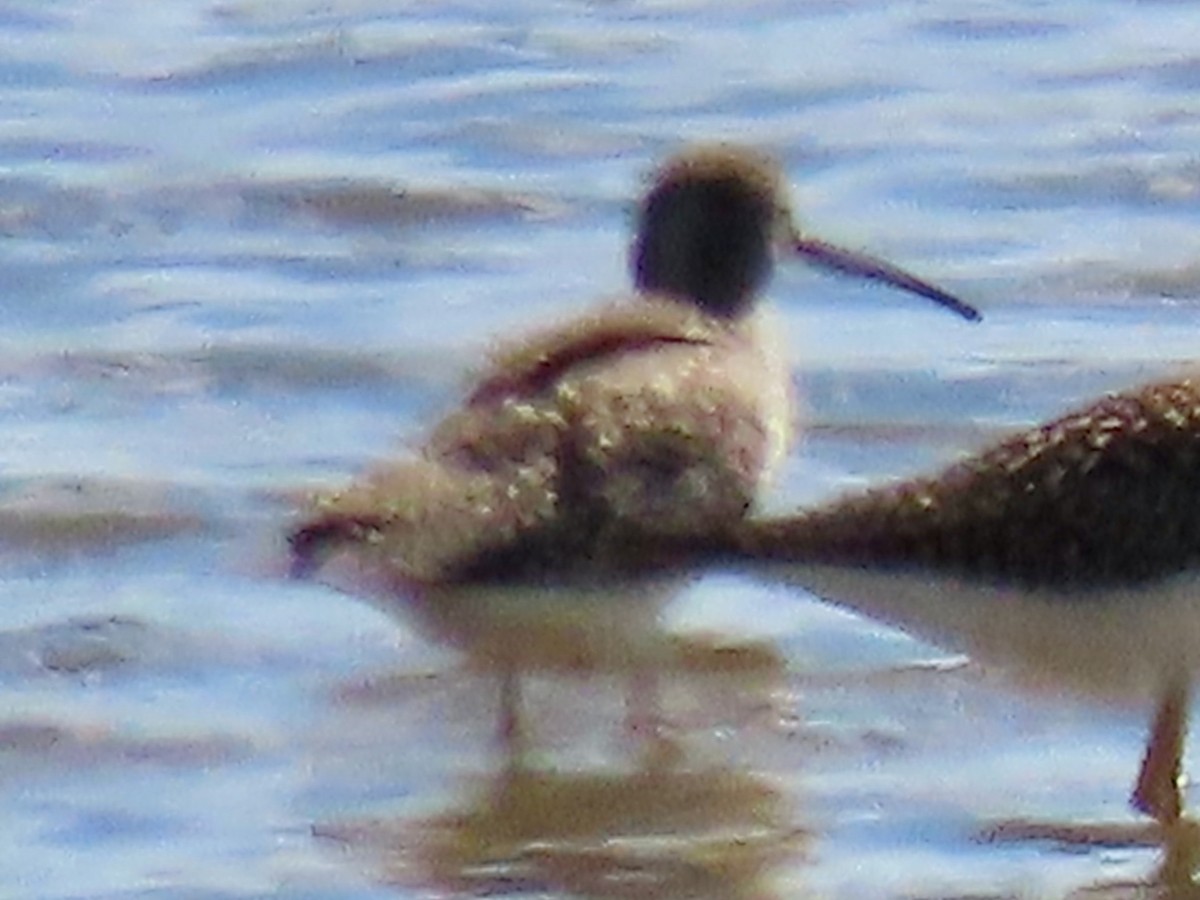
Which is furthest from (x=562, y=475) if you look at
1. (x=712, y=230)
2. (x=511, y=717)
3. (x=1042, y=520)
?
(x=712, y=230)

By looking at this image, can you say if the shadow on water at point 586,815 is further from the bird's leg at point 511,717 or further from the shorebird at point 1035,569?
the shorebird at point 1035,569

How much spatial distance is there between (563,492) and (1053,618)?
1.00m

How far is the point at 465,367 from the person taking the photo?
8.88 metres

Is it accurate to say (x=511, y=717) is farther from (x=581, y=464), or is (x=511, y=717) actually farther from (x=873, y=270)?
(x=873, y=270)

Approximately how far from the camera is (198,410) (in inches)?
342

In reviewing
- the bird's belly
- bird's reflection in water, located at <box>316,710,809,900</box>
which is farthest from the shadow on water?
the bird's belly

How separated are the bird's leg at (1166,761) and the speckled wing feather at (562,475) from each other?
899 mm

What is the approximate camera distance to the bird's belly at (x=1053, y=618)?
6.46 meters

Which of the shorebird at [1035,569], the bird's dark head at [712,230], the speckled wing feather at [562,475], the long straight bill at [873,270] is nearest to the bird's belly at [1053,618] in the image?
the shorebird at [1035,569]

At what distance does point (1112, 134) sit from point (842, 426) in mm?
2215

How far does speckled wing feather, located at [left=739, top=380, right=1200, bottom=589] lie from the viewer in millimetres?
6457

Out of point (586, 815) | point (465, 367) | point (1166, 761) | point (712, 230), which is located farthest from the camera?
point (465, 367)

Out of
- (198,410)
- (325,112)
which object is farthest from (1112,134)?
(198,410)

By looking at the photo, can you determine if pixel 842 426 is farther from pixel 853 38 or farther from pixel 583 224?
pixel 853 38
